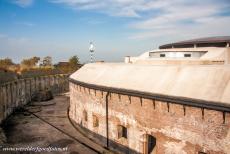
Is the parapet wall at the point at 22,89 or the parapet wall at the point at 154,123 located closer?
the parapet wall at the point at 154,123

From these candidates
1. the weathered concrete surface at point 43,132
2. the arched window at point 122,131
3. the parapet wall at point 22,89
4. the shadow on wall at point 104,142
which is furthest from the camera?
the parapet wall at point 22,89

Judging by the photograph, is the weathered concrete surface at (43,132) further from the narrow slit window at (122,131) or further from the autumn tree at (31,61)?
the autumn tree at (31,61)

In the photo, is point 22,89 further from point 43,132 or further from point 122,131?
point 122,131

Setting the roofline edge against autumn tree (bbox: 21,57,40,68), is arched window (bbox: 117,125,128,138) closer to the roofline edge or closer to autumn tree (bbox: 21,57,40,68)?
the roofline edge

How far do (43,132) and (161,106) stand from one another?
37.6ft

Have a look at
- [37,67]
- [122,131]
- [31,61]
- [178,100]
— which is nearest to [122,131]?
[122,131]

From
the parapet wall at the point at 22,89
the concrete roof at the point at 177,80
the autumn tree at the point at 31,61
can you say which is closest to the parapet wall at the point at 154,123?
the concrete roof at the point at 177,80

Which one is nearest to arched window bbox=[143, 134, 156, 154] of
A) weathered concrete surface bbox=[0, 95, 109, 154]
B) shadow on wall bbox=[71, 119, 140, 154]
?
shadow on wall bbox=[71, 119, 140, 154]

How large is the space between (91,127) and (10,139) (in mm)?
6219

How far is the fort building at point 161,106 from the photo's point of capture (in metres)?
8.62

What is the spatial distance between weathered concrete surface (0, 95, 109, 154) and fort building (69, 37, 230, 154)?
1459 mm

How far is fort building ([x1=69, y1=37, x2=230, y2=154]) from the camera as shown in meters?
8.62

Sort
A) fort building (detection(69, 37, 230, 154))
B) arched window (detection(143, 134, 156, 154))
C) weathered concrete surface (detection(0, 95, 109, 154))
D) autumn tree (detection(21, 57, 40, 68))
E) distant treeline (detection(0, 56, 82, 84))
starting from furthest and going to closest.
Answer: autumn tree (detection(21, 57, 40, 68)) → distant treeline (detection(0, 56, 82, 84)) → weathered concrete surface (detection(0, 95, 109, 154)) → arched window (detection(143, 134, 156, 154)) → fort building (detection(69, 37, 230, 154))

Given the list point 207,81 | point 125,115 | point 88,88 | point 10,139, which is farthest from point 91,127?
point 207,81
